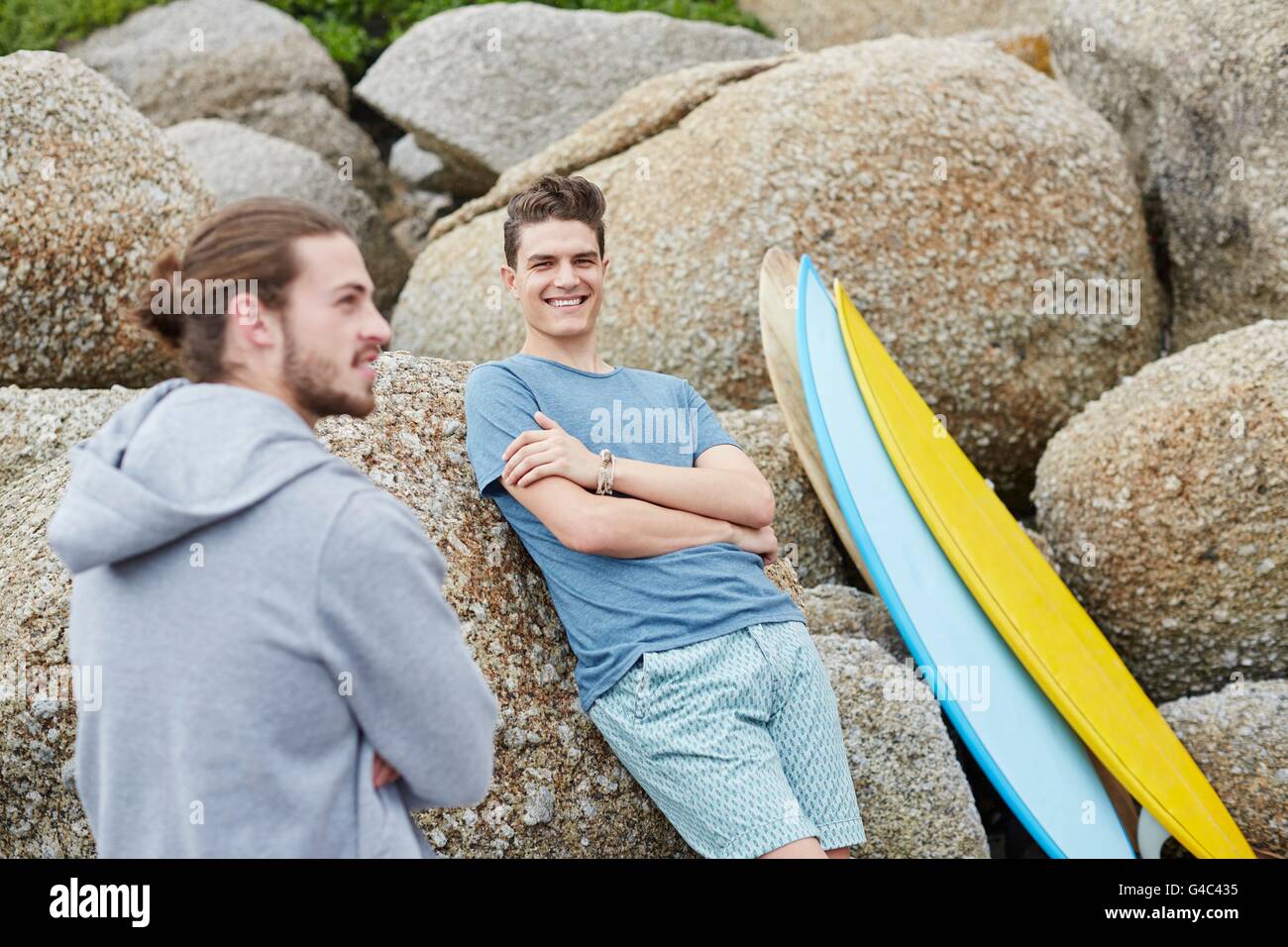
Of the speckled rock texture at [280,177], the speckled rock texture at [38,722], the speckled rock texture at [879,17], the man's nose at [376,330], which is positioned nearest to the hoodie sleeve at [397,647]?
the man's nose at [376,330]

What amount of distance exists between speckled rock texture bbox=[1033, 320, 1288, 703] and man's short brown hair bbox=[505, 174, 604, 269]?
231 cm

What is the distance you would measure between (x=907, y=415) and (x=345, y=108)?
19.4 ft

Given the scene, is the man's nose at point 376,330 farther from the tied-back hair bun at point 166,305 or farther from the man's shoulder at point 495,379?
the man's shoulder at point 495,379

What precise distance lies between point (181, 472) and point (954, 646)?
9.57 ft

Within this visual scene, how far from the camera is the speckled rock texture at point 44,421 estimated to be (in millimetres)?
3596

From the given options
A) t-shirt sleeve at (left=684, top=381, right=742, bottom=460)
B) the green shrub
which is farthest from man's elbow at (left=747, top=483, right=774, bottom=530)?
the green shrub

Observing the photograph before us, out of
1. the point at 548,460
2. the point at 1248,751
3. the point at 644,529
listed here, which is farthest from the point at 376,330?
the point at 1248,751

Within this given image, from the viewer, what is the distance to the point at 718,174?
514 centimetres

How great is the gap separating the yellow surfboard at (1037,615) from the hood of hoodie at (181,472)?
9.64 feet

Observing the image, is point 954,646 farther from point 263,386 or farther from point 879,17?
point 879,17

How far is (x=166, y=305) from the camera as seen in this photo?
1.76 m
